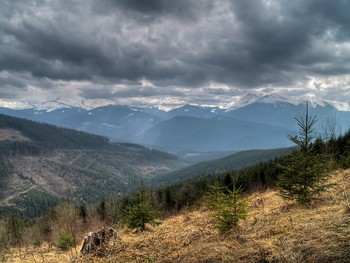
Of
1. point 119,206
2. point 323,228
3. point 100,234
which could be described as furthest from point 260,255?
point 119,206

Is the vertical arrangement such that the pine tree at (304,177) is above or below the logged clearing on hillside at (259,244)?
above

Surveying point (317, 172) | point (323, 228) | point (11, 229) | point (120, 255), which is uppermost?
point (317, 172)

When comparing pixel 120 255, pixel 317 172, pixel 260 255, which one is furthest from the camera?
pixel 317 172

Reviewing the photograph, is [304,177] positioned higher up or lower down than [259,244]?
higher up

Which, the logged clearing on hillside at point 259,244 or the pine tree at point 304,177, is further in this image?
the pine tree at point 304,177

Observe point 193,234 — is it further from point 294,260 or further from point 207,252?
point 294,260

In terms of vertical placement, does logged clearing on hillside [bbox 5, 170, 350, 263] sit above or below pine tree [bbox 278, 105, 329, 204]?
below

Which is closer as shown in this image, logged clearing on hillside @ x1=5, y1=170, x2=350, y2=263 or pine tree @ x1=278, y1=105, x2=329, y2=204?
logged clearing on hillside @ x1=5, y1=170, x2=350, y2=263

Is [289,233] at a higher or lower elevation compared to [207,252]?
higher

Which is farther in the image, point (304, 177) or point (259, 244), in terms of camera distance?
point (304, 177)

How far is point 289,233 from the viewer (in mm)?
6719

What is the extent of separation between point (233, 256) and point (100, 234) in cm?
429

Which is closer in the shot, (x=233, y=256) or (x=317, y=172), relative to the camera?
(x=233, y=256)

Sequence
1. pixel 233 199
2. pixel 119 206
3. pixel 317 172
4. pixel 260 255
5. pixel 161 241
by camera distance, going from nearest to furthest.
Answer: pixel 260 255, pixel 161 241, pixel 233 199, pixel 317 172, pixel 119 206
